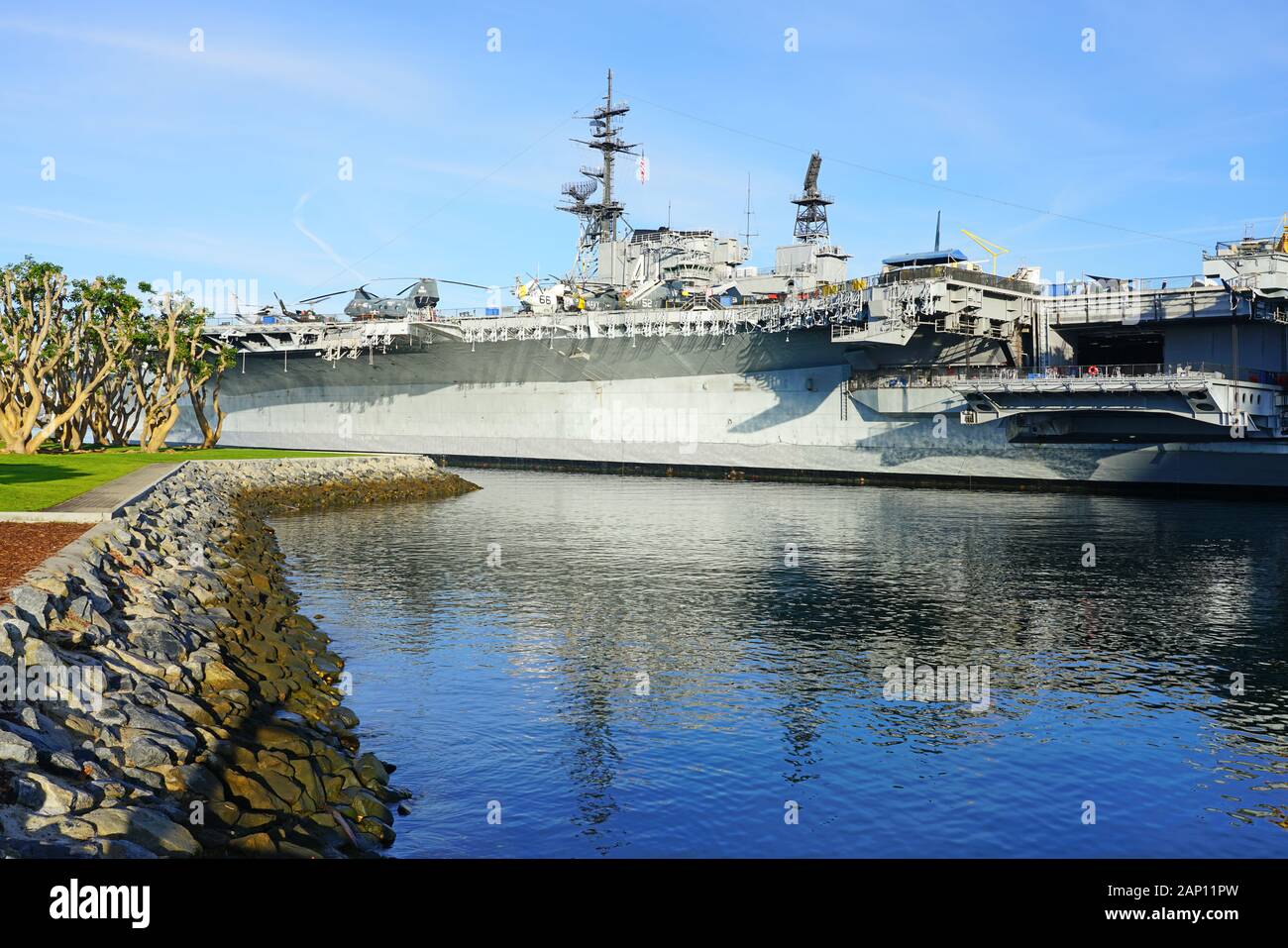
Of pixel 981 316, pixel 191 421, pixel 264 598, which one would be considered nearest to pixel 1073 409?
pixel 981 316

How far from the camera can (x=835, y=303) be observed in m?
40.2

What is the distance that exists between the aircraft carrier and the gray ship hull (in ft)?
0.30

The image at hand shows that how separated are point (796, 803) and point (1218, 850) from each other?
3.38 m

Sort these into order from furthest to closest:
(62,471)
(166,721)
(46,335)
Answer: (46,335) → (62,471) → (166,721)

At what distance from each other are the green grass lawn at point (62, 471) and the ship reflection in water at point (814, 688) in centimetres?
471

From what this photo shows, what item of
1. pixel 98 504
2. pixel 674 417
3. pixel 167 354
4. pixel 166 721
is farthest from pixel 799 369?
pixel 166 721

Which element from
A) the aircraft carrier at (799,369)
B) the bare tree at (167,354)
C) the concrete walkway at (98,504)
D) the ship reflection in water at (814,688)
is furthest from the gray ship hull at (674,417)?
the concrete walkway at (98,504)

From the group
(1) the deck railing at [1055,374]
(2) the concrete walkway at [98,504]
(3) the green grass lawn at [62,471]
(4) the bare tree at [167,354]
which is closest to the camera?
(2) the concrete walkway at [98,504]

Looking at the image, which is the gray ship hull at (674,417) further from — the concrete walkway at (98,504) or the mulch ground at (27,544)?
the mulch ground at (27,544)

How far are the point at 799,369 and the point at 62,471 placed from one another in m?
27.1

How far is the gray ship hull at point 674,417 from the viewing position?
40.4 meters

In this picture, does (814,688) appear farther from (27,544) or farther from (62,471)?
(62,471)

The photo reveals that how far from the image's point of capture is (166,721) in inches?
358
